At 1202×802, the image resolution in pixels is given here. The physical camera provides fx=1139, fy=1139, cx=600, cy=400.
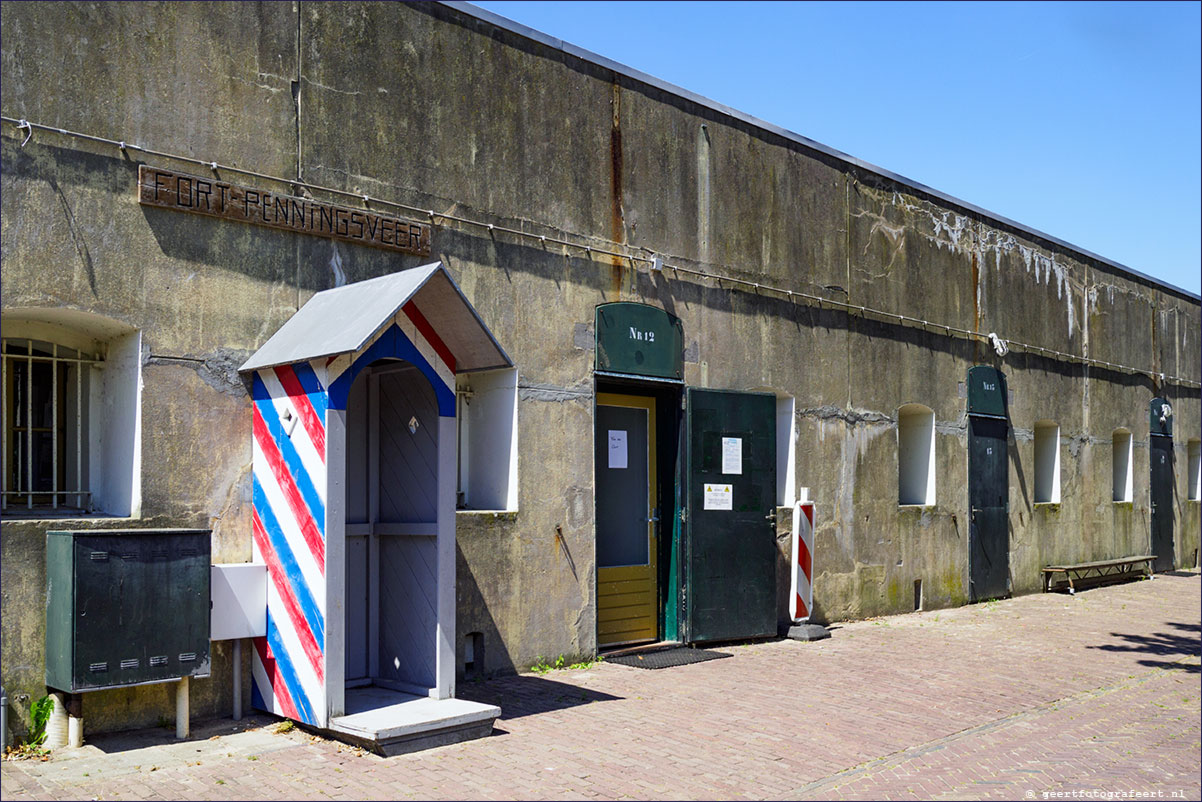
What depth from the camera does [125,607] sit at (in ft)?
19.8

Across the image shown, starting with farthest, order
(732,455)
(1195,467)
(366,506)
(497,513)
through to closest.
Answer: (1195,467), (732,455), (497,513), (366,506)

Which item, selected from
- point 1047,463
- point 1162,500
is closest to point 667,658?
point 1047,463

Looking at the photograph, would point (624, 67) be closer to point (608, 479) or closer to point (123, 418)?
point (608, 479)

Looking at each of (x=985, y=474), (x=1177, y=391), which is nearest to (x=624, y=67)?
(x=985, y=474)

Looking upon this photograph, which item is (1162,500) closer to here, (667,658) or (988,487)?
(988,487)

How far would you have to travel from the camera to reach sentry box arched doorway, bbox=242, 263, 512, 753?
6.43m

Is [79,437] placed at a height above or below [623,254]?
below

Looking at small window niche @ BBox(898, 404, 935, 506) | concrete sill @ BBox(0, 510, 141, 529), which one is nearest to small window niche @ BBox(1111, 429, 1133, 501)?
small window niche @ BBox(898, 404, 935, 506)

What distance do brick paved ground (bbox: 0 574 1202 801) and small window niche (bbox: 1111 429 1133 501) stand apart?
954 centimetres

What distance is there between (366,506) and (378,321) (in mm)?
1861

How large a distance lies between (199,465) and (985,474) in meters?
10.8

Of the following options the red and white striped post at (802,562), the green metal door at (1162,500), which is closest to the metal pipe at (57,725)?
the red and white striped post at (802,562)

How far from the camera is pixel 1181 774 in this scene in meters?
6.09

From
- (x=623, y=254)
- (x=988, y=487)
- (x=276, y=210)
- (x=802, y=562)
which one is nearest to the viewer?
(x=276, y=210)
